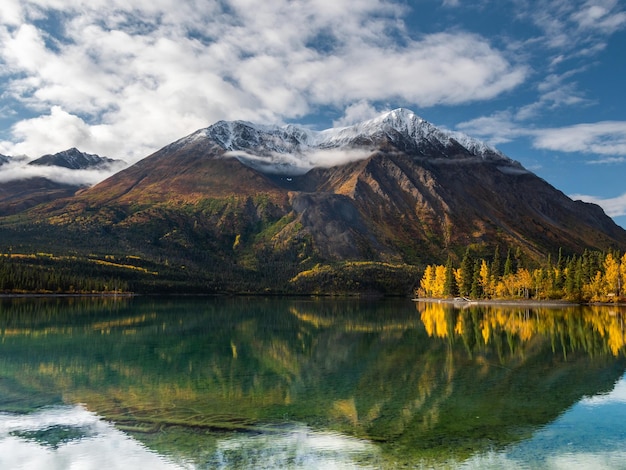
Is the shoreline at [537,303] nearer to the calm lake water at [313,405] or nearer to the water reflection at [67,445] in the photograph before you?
the calm lake water at [313,405]

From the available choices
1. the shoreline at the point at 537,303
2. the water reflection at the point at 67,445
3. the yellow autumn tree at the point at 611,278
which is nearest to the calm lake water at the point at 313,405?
the water reflection at the point at 67,445

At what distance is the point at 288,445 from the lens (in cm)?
2139

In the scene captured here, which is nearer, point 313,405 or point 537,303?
point 313,405

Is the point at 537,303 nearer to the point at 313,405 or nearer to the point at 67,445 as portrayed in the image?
the point at 313,405

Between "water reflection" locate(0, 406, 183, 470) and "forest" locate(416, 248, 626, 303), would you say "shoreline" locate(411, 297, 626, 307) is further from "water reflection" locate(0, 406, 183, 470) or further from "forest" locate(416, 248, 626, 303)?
"water reflection" locate(0, 406, 183, 470)

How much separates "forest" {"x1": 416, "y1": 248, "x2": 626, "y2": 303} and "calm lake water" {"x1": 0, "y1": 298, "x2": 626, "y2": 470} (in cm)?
8754

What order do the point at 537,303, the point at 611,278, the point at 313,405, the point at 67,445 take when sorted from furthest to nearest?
the point at 537,303
the point at 611,278
the point at 313,405
the point at 67,445

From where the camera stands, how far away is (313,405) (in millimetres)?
28391

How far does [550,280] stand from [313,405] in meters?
138

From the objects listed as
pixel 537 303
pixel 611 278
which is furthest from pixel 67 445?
pixel 537 303

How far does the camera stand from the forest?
133 metres

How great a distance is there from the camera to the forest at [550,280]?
132875 millimetres

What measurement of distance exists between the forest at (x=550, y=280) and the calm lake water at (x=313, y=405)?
287ft

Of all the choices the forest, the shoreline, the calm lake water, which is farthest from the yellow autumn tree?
the calm lake water
